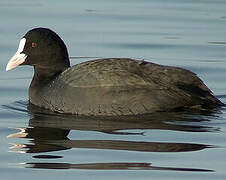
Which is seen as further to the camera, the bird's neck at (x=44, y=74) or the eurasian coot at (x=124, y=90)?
the bird's neck at (x=44, y=74)

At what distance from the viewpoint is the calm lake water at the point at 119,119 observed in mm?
9719

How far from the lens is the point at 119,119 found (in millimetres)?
11977

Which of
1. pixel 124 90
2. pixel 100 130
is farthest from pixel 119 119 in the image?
pixel 100 130

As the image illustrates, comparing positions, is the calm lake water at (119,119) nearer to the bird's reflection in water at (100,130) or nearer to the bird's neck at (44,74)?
the bird's reflection in water at (100,130)

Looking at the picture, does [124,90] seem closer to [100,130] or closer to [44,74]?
[100,130]

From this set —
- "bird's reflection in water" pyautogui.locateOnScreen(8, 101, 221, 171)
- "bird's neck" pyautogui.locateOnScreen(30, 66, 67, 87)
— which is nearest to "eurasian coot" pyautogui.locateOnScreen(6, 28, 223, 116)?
"bird's reflection in water" pyautogui.locateOnScreen(8, 101, 221, 171)

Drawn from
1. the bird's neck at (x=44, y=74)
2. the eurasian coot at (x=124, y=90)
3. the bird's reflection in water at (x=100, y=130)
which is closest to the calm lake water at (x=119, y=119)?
the bird's reflection in water at (x=100, y=130)

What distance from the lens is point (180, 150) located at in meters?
10.3

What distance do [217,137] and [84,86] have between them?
6.23 feet

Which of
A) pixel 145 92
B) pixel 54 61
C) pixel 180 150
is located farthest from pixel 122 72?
pixel 180 150

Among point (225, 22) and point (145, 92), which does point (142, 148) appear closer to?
point (145, 92)

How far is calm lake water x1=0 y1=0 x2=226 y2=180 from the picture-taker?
31.9ft

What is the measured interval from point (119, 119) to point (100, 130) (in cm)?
64

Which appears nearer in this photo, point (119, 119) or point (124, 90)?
point (119, 119)
